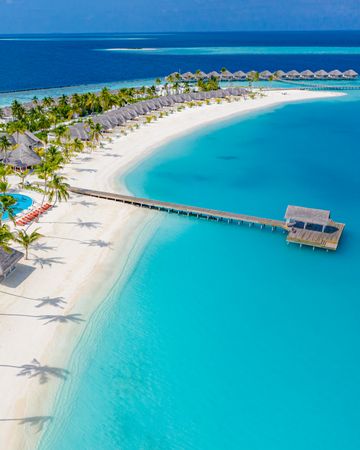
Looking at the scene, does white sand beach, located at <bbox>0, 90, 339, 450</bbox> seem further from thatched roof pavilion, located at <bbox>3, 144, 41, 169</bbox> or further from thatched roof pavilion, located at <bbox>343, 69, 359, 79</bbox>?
thatched roof pavilion, located at <bbox>343, 69, 359, 79</bbox>

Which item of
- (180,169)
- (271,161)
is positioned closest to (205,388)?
(180,169)

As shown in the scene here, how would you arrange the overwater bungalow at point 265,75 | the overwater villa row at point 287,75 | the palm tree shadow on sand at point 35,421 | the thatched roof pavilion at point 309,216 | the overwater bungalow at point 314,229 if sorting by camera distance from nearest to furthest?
the palm tree shadow on sand at point 35,421, the overwater bungalow at point 314,229, the thatched roof pavilion at point 309,216, the overwater bungalow at point 265,75, the overwater villa row at point 287,75

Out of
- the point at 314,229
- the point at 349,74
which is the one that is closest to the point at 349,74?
the point at 349,74

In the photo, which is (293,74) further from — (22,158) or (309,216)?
(309,216)

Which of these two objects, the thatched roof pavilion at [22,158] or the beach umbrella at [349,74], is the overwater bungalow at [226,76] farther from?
the thatched roof pavilion at [22,158]

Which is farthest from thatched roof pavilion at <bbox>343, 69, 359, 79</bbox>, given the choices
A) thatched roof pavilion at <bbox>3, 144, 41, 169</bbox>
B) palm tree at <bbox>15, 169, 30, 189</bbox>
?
palm tree at <bbox>15, 169, 30, 189</bbox>

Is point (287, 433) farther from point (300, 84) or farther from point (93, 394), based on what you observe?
point (300, 84)

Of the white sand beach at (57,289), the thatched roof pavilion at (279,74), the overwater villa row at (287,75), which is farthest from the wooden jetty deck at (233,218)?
the thatched roof pavilion at (279,74)
